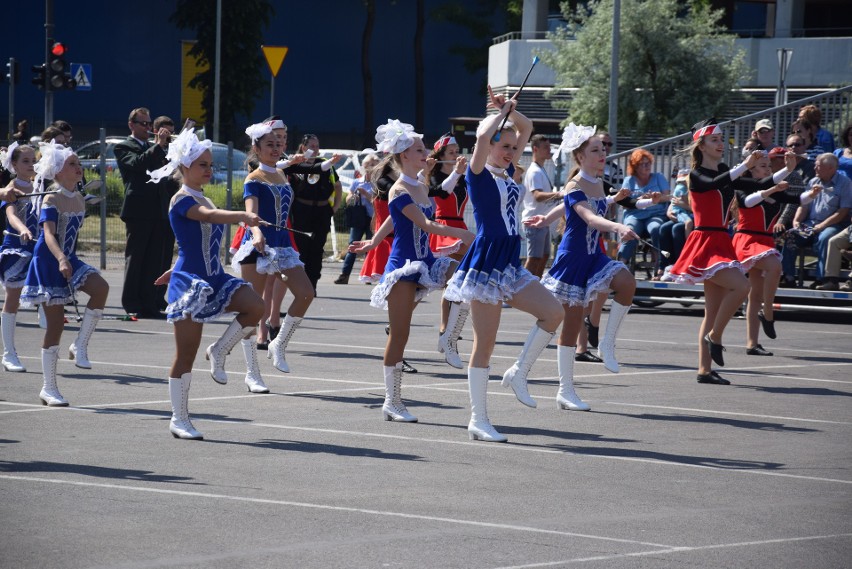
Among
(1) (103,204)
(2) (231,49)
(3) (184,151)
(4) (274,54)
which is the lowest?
(1) (103,204)

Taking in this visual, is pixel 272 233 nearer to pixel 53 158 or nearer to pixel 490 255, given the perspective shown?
pixel 53 158

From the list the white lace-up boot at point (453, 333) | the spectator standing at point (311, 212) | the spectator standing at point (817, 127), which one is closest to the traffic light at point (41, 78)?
the spectator standing at point (311, 212)

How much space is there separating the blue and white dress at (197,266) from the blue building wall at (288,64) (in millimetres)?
41039

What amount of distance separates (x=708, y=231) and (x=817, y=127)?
6.83m

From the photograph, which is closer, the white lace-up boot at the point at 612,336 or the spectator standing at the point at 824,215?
the white lace-up boot at the point at 612,336

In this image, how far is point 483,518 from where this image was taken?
21.2 feet

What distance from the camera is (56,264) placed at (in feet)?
34.3

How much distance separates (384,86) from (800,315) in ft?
129

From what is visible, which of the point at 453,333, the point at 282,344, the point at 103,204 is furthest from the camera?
the point at 103,204

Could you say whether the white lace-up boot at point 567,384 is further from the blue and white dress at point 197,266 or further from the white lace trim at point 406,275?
the blue and white dress at point 197,266

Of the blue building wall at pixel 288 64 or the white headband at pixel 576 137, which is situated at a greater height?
the blue building wall at pixel 288 64

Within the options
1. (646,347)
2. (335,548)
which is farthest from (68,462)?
(646,347)

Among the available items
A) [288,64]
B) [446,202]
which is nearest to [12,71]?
[446,202]

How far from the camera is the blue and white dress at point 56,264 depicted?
10258 millimetres
